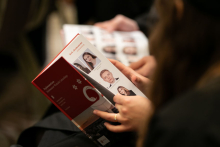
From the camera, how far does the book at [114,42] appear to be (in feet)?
2.64

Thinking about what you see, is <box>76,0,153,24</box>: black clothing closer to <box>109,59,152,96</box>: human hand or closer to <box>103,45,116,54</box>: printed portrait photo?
<box>103,45,116,54</box>: printed portrait photo

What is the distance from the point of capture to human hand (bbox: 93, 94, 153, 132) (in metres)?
0.51

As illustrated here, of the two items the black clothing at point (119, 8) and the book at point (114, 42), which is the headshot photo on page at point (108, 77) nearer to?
the book at point (114, 42)

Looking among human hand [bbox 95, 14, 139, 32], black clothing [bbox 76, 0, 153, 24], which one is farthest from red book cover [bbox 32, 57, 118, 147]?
black clothing [bbox 76, 0, 153, 24]

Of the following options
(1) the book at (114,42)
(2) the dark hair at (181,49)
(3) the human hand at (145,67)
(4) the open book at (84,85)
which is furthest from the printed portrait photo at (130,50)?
(2) the dark hair at (181,49)

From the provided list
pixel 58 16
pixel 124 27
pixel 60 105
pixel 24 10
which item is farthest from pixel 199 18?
pixel 58 16

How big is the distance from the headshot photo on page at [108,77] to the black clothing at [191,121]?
0.77 feet

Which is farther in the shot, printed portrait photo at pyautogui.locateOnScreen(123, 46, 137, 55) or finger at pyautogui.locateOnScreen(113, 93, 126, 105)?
printed portrait photo at pyautogui.locateOnScreen(123, 46, 137, 55)

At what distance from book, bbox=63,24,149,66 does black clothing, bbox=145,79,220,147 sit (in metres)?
0.46

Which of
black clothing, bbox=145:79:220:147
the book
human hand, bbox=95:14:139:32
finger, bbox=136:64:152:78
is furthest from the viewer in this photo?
human hand, bbox=95:14:139:32

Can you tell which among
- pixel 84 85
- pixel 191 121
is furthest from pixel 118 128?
pixel 191 121

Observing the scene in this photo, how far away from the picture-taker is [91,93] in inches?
20.2

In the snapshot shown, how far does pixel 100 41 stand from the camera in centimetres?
84

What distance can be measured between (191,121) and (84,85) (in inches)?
10.6
